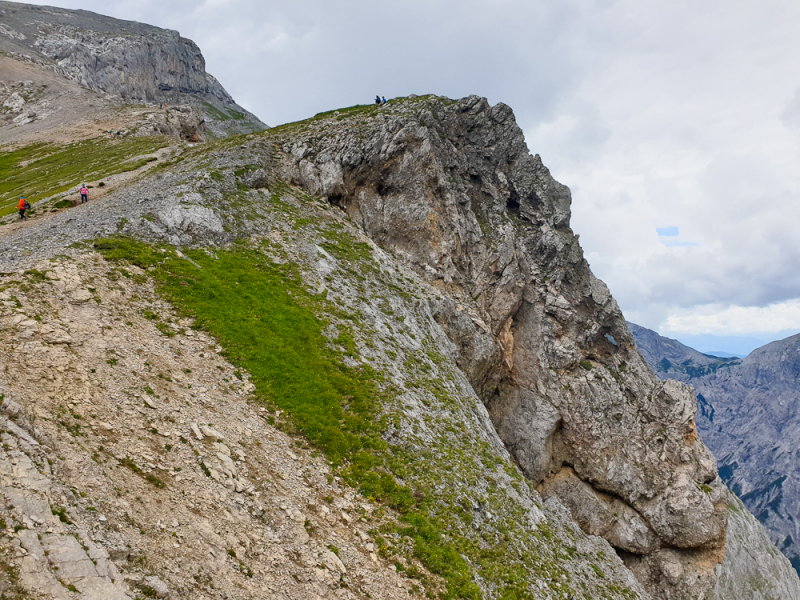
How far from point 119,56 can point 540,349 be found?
569ft

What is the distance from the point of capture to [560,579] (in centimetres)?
2152

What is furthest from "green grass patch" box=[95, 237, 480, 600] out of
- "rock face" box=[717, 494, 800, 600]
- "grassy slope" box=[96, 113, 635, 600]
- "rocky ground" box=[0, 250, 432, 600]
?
"rock face" box=[717, 494, 800, 600]

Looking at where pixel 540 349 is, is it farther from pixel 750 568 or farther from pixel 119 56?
pixel 119 56

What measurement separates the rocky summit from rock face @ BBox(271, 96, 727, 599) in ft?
0.95

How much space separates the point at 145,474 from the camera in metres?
13.4

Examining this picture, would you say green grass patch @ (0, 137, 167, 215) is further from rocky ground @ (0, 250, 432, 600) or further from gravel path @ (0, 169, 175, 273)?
rocky ground @ (0, 250, 432, 600)

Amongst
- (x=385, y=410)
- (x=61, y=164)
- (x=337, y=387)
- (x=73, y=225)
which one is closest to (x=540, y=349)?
(x=385, y=410)

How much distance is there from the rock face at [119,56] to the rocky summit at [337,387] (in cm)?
8109

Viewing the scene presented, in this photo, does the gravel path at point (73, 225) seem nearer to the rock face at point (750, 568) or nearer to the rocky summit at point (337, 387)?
the rocky summit at point (337, 387)

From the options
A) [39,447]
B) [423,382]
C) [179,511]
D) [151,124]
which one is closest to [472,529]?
[423,382]

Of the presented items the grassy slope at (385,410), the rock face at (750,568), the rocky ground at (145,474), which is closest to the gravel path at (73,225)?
the grassy slope at (385,410)

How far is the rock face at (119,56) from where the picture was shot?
12306 centimetres

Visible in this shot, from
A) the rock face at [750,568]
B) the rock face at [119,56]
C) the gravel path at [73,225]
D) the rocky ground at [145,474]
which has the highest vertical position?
the rock face at [119,56]

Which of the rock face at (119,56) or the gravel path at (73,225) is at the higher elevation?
the rock face at (119,56)
